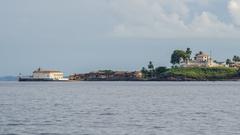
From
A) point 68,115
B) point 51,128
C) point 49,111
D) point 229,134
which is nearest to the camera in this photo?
point 229,134

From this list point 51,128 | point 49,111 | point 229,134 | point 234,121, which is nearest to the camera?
point 229,134

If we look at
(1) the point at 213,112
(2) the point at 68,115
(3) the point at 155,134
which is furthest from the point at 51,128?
(1) the point at 213,112

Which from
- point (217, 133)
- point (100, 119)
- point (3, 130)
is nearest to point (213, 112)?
point (100, 119)

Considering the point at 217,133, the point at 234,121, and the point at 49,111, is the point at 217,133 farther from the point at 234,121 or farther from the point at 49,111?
the point at 49,111

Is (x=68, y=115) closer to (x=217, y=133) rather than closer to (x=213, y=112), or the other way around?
(x=213, y=112)

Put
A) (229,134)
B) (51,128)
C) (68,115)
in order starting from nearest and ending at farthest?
(229,134) < (51,128) < (68,115)

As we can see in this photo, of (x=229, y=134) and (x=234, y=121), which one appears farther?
(x=234, y=121)

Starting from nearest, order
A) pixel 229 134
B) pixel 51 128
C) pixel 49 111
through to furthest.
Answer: pixel 229 134
pixel 51 128
pixel 49 111

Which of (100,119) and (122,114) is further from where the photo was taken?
(122,114)

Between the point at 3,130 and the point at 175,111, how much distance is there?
2384 centimetres

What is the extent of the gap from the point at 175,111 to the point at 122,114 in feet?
23.2

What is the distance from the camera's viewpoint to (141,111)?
67.2 meters

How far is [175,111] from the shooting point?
67.1 m

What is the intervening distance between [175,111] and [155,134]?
21.0 metres
